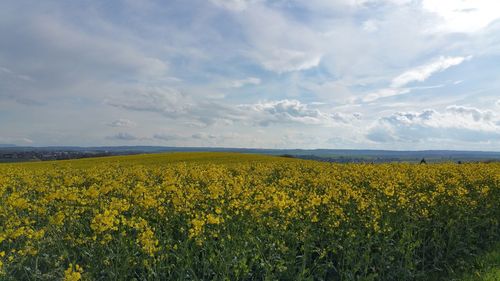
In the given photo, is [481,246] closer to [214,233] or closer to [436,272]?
[436,272]

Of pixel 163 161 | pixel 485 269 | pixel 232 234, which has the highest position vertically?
pixel 163 161

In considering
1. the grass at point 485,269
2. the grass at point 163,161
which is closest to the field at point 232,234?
the grass at point 485,269


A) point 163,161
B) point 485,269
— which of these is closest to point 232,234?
point 485,269

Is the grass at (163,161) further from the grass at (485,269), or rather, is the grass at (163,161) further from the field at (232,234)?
the grass at (485,269)

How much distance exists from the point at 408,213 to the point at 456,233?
1572mm

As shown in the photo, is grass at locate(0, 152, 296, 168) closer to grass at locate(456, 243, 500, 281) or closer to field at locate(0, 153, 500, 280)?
field at locate(0, 153, 500, 280)

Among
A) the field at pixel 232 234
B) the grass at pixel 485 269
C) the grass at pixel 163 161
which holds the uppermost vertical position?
the grass at pixel 163 161

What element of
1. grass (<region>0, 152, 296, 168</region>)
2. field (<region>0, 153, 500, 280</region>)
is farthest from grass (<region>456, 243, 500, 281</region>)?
grass (<region>0, 152, 296, 168</region>)

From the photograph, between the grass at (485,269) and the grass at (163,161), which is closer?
the grass at (485,269)

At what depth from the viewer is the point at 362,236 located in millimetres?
7793

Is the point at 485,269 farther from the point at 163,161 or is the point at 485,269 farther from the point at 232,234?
the point at 163,161

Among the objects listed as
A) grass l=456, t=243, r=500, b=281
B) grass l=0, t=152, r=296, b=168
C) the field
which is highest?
grass l=0, t=152, r=296, b=168

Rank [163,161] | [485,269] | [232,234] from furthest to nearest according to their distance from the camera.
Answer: [163,161] < [485,269] < [232,234]

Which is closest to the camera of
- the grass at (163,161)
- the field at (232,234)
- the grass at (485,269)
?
the field at (232,234)
